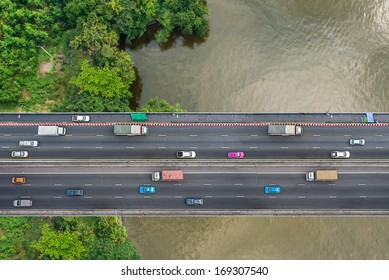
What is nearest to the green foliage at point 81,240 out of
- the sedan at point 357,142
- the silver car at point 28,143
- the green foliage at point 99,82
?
the silver car at point 28,143

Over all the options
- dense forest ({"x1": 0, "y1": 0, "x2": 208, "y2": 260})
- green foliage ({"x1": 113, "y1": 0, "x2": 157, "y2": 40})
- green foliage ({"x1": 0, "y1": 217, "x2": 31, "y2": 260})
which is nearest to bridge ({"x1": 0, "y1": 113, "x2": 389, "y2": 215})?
green foliage ({"x1": 0, "y1": 217, "x2": 31, "y2": 260})

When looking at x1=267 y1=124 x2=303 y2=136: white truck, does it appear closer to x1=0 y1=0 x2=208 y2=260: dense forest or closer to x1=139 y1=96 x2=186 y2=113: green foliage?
x1=139 y1=96 x2=186 y2=113: green foliage

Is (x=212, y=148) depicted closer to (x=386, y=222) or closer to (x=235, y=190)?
(x=235, y=190)

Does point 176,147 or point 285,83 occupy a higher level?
point 285,83

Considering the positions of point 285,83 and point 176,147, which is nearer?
point 176,147

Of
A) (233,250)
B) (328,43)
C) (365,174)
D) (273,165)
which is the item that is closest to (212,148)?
(273,165)

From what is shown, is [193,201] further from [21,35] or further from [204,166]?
[21,35]
